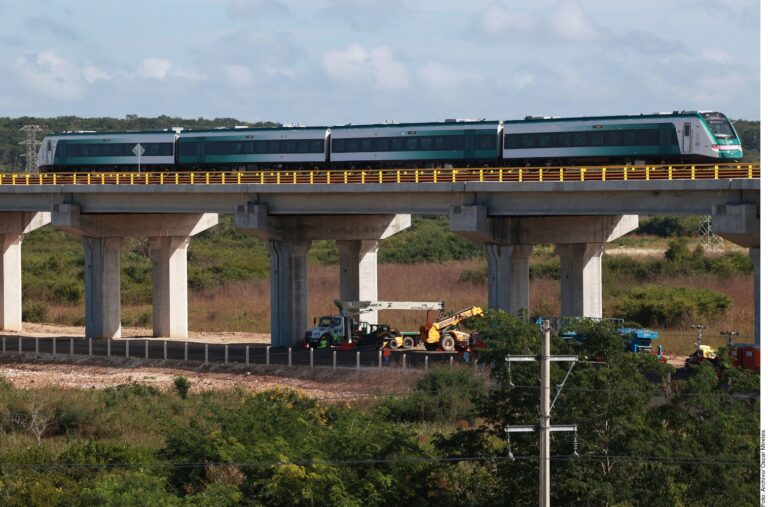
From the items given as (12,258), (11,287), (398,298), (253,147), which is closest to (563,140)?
(253,147)

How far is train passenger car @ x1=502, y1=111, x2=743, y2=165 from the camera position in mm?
49094

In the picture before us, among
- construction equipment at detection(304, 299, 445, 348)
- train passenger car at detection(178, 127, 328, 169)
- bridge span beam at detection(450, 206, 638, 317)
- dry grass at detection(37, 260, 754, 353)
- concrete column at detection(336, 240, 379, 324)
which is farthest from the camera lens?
dry grass at detection(37, 260, 754, 353)

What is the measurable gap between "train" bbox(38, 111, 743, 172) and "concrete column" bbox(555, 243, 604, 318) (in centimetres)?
389

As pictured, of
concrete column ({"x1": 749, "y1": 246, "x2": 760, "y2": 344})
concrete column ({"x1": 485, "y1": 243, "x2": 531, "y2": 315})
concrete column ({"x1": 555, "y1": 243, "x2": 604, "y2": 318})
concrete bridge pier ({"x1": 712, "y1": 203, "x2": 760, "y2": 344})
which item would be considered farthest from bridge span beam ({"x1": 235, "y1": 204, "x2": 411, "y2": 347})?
concrete column ({"x1": 749, "y1": 246, "x2": 760, "y2": 344})

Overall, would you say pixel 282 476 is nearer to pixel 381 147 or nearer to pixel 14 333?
pixel 381 147

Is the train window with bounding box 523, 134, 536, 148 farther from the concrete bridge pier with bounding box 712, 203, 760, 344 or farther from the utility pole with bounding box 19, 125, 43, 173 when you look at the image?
the utility pole with bounding box 19, 125, 43, 173

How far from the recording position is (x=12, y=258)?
70.3 metres

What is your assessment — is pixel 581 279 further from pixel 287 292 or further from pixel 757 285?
pixel 287 292

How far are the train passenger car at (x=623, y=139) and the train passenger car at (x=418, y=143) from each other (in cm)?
89

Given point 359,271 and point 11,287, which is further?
point 11,287

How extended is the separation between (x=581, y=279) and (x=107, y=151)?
22.3 metres

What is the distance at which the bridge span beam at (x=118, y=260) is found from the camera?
63.2 m

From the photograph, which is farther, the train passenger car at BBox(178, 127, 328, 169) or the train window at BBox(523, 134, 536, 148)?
the train passenger car at BBox(178, 127, 328, 169)

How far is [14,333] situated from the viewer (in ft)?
227
